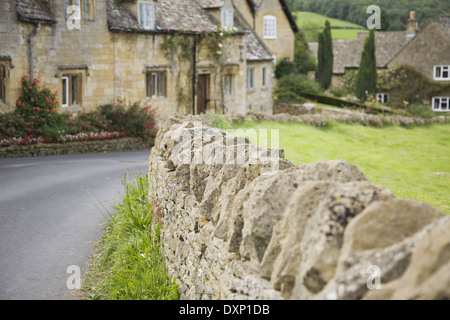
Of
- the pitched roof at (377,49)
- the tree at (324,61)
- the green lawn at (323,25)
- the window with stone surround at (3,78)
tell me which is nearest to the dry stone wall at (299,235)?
the window with stone surround at (3,78)

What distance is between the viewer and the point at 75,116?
23.9 metres

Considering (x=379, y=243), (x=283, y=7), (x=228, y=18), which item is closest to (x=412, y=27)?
(x=283, y=7)

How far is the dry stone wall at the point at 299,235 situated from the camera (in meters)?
2.77

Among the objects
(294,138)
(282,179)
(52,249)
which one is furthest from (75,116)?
(282,179)

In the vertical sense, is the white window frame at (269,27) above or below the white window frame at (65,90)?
above

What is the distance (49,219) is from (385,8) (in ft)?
298

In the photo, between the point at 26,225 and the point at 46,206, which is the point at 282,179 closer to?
A: the point at 26,225

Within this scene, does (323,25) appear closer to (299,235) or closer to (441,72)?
(441,72)

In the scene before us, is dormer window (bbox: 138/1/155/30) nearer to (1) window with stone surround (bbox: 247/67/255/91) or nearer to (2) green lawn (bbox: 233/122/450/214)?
(2) green lawn (bbox: 233/122/450/214)

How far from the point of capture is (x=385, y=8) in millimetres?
92938

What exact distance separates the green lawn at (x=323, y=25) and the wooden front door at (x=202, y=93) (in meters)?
55.6

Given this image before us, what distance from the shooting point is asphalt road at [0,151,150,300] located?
7.97 m

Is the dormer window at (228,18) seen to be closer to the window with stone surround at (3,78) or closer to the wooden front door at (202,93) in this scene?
the wooden front door at (202,93)
